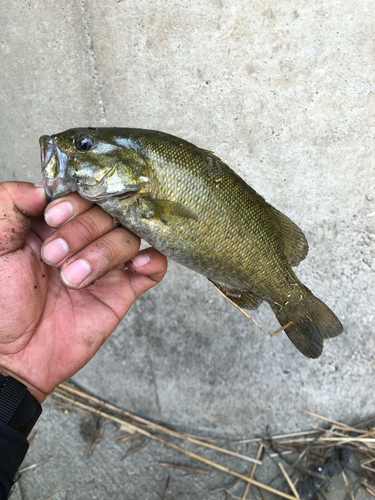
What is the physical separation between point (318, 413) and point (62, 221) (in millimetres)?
2239

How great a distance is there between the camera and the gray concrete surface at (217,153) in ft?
7.61

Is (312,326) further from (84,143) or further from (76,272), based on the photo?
(84,143)

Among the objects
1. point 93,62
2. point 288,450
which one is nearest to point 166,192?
point 93,62

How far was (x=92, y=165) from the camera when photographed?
1407 mm

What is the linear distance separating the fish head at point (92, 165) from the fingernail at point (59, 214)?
69 mm

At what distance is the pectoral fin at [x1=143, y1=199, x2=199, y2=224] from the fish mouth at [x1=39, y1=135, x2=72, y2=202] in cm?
34

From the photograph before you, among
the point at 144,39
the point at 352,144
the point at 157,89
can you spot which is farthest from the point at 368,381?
the point at 144,39

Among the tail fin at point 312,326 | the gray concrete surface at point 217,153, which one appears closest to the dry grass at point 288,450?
the gray concrete surface at point 217,153

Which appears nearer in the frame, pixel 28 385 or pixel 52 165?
pixel 52 165

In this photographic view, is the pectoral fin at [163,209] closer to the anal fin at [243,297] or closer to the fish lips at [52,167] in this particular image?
the fish lips at [52,167]

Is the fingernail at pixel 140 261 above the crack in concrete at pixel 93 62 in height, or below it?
below

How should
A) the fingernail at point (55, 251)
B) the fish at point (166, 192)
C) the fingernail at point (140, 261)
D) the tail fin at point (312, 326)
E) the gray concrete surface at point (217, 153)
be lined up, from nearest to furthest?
1. the fingernail at point (55, 251)
2. the fish at point (166, 192)
3. the fingernail at point (140, 261)
4. the tail fin at point (312, 326)
5. the gray concrete surface at point (217, 153)

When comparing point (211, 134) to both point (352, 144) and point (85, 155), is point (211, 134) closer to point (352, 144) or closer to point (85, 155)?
point (352, 144)

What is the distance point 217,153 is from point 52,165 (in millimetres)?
1365
